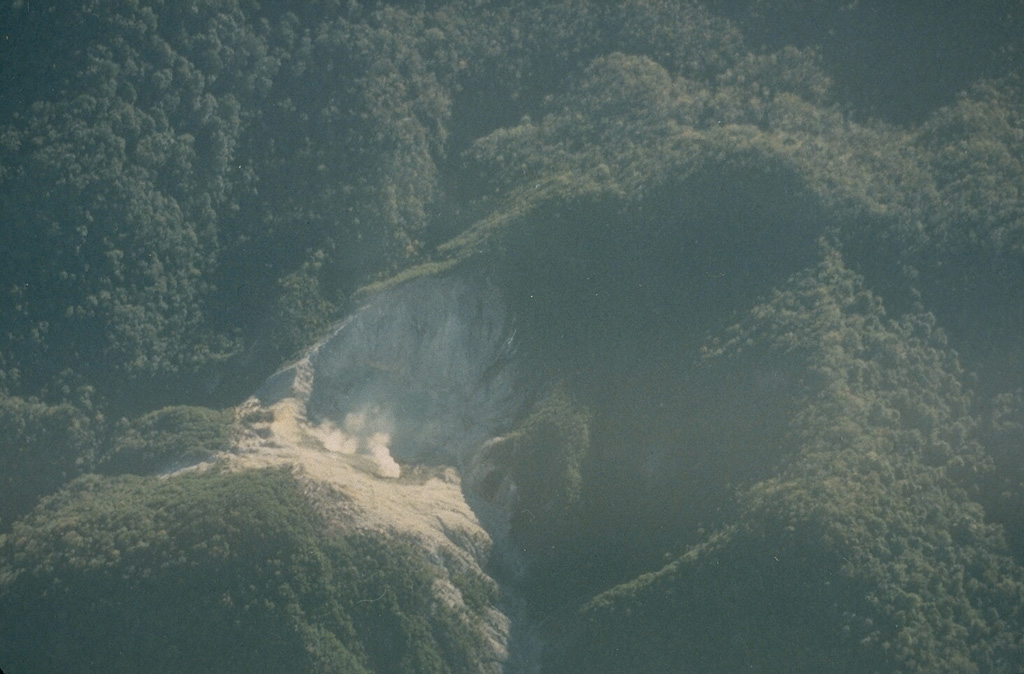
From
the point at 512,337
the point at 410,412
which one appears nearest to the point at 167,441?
the point at 410,412

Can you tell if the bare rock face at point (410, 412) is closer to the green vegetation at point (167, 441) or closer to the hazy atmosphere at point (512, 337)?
the hazy atmosphere at point (512, 337)

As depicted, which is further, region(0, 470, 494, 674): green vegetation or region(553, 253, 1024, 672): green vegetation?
region(553, 253, 1024, 672): green vegetation

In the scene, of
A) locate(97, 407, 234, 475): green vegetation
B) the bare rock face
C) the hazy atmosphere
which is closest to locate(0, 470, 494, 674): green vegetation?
the hazy atmosphere

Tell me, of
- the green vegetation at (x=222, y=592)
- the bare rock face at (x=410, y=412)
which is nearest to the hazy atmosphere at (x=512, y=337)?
the green vegetation at (x=222, y=592)

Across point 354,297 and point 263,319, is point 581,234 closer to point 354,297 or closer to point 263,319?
point 354,297

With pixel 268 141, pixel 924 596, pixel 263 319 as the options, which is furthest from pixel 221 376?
pixel 924 596

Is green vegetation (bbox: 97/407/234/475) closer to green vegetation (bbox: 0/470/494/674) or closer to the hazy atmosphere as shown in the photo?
the hazy atmosphere

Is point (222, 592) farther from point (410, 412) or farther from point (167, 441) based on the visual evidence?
point (410, 412)
